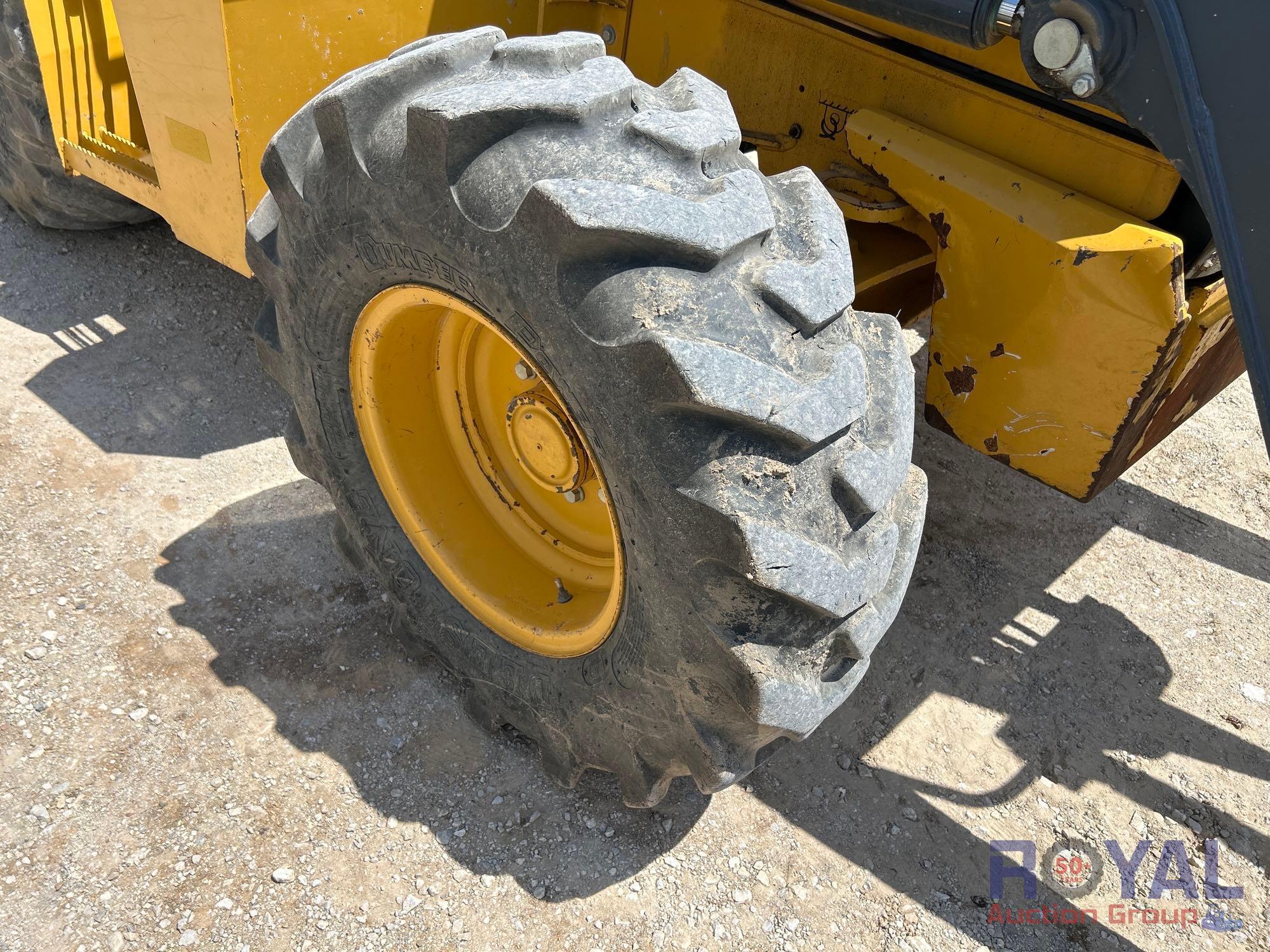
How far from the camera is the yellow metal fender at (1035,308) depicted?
1.69 m

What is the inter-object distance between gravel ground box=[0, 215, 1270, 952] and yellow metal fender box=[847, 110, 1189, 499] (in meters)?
0.87

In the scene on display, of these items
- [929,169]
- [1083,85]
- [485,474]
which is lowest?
[485,474]

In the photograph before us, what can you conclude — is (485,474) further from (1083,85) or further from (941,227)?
(1083,85)

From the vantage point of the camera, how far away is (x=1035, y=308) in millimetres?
1815

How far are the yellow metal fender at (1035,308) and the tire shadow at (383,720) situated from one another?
3.56ft

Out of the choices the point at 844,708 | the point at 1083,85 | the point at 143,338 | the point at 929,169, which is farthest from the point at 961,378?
the point at 143,338

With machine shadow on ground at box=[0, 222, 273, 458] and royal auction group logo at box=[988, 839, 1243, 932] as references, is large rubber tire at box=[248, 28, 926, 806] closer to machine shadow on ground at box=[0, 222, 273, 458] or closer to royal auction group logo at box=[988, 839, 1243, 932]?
royal auction group logo at box=[988, 839, 1243, 932]

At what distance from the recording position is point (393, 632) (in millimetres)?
2438

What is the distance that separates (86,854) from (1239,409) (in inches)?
168

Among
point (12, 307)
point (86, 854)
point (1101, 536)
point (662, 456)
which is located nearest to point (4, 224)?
point (12, 307)

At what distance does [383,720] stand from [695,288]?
138cm

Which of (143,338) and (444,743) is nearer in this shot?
(444,743)

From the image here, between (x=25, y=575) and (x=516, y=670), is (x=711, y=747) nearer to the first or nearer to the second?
(x=516, y=670)

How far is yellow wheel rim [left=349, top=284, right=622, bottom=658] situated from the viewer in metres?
2.04
